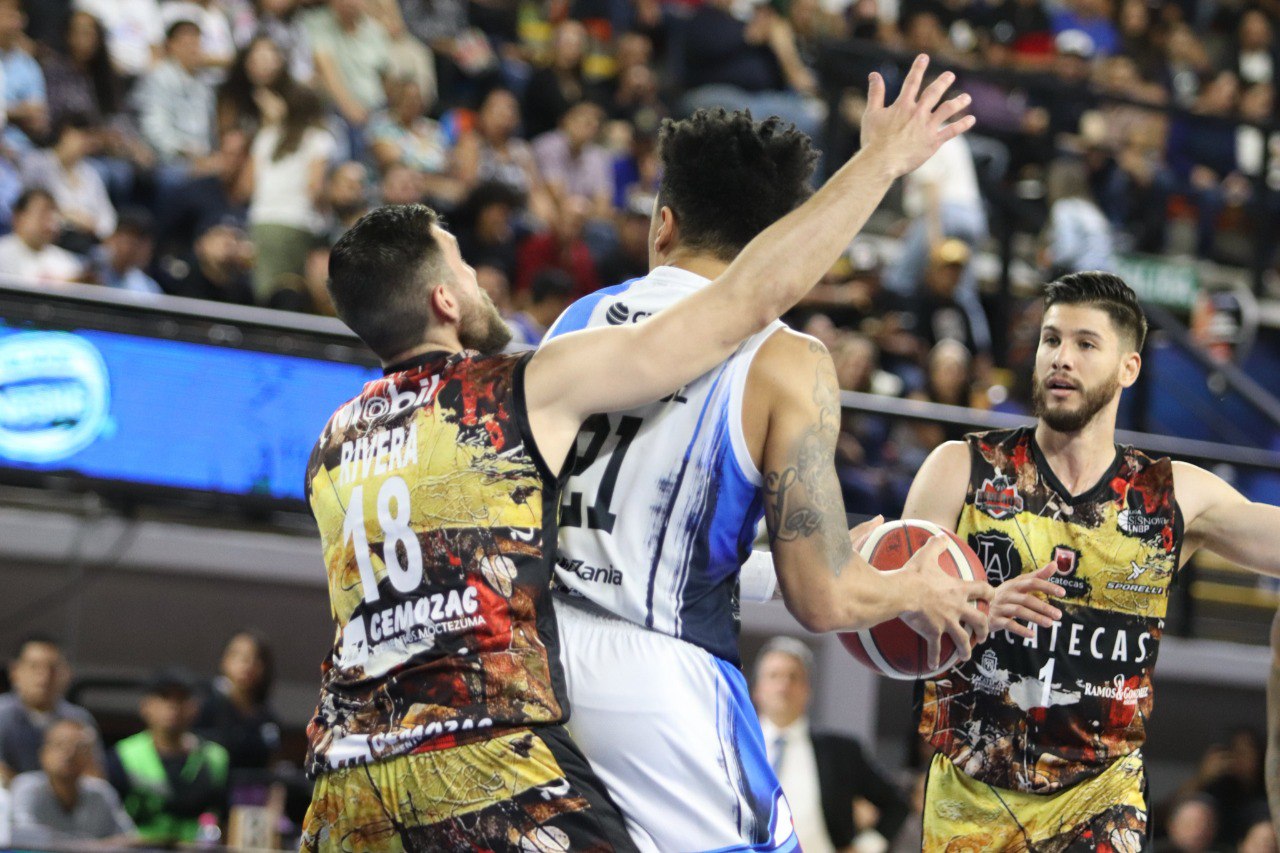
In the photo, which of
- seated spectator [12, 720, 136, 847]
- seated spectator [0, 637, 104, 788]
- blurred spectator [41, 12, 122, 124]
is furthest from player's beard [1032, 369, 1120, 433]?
blurred spectator [41, 12, 122, 124]

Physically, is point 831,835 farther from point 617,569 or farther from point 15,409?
point 617,569

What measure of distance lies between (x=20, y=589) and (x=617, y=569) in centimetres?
626

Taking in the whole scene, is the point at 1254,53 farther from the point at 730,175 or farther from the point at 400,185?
the point at 730,175

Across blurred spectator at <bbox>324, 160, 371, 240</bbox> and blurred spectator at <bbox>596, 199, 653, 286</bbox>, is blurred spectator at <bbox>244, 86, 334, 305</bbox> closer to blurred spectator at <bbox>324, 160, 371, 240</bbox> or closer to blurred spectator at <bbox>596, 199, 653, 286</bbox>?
blurred spectator at <bbox>324, 160, 371, 240</bbox>

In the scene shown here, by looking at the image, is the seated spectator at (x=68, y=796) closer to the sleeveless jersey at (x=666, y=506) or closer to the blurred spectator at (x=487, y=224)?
the blurred spectator at (x=487, y=224)

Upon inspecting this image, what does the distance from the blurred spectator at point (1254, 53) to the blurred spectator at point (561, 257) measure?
7.99 metres

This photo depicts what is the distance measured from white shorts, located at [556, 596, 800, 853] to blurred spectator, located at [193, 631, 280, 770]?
16.0 ft

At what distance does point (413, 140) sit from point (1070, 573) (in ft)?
24.5

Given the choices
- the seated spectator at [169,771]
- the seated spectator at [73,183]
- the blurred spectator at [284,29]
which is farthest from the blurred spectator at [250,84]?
the seated spectator at [169,771]

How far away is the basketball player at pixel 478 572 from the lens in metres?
3.31

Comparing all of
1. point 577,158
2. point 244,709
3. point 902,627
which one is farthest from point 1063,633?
point 577,158

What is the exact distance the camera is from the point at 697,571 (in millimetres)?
3572

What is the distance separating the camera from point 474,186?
10820mm

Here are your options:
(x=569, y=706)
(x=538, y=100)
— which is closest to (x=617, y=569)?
(x=569, y=706)
